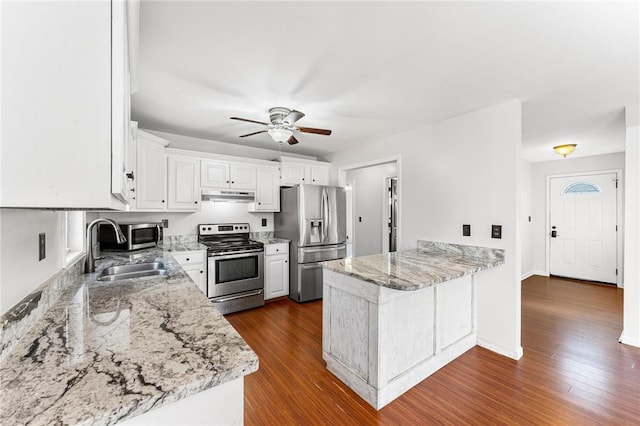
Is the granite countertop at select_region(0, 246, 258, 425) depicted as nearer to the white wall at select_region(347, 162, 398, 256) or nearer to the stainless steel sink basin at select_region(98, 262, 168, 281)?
the stainless steel sink basin at select_region(98, 262, 168, 281)

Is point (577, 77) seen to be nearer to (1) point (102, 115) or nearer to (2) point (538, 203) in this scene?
(1) point (102, 115)

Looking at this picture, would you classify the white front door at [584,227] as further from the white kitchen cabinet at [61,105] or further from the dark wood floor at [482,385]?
the white kitchen cabinet at [61,105]

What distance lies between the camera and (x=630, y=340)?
2674 mm

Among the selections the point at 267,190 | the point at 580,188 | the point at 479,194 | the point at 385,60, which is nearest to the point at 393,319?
the point at 479,194

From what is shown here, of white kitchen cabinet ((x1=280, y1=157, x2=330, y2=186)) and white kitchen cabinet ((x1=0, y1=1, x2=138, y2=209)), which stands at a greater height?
white kitchen cabinet ((x1=280, y1=157, x2=330, y2=186))

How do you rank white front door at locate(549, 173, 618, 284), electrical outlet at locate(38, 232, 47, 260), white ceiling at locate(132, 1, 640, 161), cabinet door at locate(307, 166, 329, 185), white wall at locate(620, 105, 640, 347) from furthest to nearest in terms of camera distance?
white front door at locate(549, 173, 618, 284) → cabinet door at locate(307, 166, 329, 185) → white wall at locate(620, 105, 640, 347) → white ceiling at locate(132, 1, 640, 161) → electrical outlet at locate(38, 232, 47, 260)

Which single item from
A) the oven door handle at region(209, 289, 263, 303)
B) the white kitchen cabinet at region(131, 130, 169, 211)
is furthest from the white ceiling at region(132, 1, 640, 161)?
the oven door handle at region(209, 289, 263, 303)

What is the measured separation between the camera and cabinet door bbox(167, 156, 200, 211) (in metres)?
3.37

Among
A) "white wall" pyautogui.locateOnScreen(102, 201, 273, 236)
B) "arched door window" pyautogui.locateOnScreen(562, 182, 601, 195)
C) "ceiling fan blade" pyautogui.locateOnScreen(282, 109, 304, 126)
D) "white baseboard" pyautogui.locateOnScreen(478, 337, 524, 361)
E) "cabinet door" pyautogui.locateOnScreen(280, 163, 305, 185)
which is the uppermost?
"ceiling fan blade" pyautogui.locateOnScreen(282, 109, 304, 126)

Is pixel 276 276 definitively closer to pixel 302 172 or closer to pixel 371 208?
pixel 302 172

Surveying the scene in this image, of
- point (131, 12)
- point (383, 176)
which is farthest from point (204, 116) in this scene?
point (383, 176)

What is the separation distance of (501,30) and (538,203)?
17.6 ft

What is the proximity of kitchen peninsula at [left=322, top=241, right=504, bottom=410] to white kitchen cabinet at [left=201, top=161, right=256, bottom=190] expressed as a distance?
7.30 ft

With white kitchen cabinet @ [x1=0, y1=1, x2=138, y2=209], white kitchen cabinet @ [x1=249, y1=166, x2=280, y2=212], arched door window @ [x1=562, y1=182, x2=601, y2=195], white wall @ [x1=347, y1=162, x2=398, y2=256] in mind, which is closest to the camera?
white kitchen cabinet @ [x1=0, y1=1, x2=138, y2=209]
